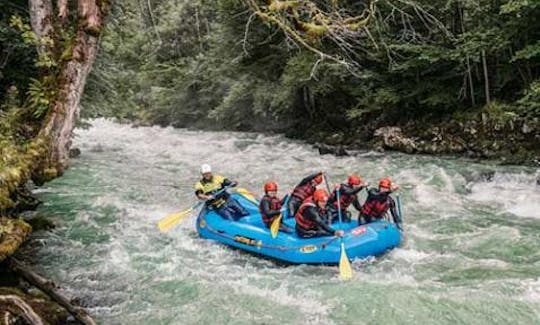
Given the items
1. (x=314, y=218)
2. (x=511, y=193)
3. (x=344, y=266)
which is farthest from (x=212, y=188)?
(x=511, y=193)

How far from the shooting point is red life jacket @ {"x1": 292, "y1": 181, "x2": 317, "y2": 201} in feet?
28.5

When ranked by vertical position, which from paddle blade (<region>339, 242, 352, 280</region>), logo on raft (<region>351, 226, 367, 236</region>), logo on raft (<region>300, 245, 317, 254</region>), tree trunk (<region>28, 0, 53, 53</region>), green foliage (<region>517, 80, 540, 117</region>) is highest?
tree trunk (<region>28, 0, 53, 53</region>)

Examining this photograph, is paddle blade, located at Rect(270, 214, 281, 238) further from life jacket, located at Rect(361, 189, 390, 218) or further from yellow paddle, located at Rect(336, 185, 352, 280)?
life jacket, located at Rect(361, 189, 390, 218)

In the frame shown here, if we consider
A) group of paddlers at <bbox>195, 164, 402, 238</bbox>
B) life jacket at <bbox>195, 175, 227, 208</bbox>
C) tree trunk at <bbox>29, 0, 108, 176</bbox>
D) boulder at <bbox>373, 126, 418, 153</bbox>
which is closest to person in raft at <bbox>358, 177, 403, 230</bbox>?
group of paddlers at <bbox>195, 164, 402, 238</bbox>

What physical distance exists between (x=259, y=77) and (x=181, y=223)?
11924mm

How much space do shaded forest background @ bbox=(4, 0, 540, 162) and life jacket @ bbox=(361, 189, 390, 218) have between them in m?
2.07

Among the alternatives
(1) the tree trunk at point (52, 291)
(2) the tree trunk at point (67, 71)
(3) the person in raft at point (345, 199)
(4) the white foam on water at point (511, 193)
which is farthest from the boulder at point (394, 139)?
(1) the tree trunk at point (52, 291)

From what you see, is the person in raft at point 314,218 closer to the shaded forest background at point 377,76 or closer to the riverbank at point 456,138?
the shaded forest background at point 377,76

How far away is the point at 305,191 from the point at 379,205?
1.11 meters

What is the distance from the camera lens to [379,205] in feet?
28.4

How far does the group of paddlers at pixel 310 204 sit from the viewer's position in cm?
808

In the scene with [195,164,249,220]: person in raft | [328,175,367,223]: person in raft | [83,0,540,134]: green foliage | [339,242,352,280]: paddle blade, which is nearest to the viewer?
[339,242,352,280]: paddle blade

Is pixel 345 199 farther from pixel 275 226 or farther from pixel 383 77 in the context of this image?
pixel 383 77

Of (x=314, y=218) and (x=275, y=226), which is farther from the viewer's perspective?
(x=275, y=226)
